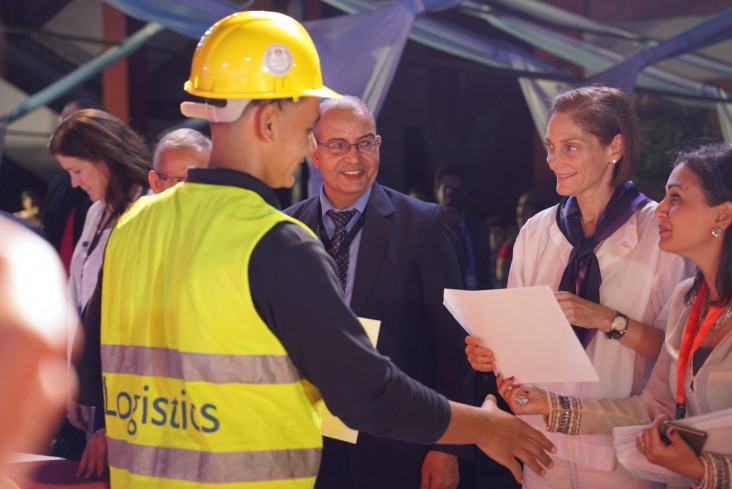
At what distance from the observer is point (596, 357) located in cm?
243

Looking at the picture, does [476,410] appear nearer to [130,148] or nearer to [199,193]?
[199,193]

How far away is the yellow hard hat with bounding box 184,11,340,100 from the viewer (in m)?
1.80

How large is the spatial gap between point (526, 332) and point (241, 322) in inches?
32.8

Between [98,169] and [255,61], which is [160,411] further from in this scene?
[98,169]

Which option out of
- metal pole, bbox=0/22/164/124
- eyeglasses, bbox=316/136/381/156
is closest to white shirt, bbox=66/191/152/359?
eyeglasses, bbox=316/136/381/156

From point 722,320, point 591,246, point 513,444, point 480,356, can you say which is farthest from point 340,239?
point 722,320

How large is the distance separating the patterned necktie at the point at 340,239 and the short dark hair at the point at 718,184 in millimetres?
1062

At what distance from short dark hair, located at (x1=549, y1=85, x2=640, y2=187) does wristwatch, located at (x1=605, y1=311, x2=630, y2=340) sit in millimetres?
398

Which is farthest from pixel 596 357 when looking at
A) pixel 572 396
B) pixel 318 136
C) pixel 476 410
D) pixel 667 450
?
pixel 318 136

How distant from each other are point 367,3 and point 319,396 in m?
4.09

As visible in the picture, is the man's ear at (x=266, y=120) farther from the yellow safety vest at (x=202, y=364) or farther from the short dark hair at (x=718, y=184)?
the short dark hair at (x=718, y=184)

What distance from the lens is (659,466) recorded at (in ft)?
7.01

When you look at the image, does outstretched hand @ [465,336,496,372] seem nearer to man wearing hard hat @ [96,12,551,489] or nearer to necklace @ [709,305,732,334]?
man wearing hard hat @ [96,12,551,489]

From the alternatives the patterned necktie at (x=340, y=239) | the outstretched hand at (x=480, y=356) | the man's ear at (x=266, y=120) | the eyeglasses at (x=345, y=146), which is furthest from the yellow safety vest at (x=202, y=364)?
the eyeglasses at (x=345, y=146)
